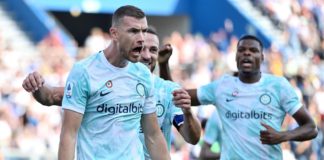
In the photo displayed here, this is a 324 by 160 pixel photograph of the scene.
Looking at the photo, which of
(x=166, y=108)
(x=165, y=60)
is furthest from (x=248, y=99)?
(x=166, y=108)

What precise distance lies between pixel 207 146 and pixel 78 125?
4301 millimetres

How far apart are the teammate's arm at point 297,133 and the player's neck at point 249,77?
554mm

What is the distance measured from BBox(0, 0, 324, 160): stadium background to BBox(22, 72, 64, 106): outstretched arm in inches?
276

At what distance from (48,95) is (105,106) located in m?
0.68

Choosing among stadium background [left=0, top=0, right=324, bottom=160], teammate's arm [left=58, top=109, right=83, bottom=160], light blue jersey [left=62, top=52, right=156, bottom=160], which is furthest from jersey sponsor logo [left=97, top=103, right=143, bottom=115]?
stadium background [left=0, top=0, right=324, bottom=160]

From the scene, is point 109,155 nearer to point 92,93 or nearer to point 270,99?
point 92,93

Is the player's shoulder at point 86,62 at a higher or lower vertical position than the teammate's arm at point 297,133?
higher

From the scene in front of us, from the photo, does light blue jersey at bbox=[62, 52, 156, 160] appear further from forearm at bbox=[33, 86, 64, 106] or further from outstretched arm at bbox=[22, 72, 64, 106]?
forearm at bbox=[33, 86, 64, 106]

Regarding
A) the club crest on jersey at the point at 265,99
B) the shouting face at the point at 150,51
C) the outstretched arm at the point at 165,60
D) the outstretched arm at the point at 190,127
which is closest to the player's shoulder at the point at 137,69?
→ the outstretched arm at the point at 190,127

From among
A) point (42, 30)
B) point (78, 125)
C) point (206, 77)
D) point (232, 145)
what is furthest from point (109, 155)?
point (42, 30)

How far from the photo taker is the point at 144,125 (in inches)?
309

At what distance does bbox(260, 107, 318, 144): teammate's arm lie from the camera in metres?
9.27

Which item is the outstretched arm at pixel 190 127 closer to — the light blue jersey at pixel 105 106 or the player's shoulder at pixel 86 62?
the light blue jersey at pixel 105 106

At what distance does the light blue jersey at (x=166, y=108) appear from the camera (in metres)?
8.76
